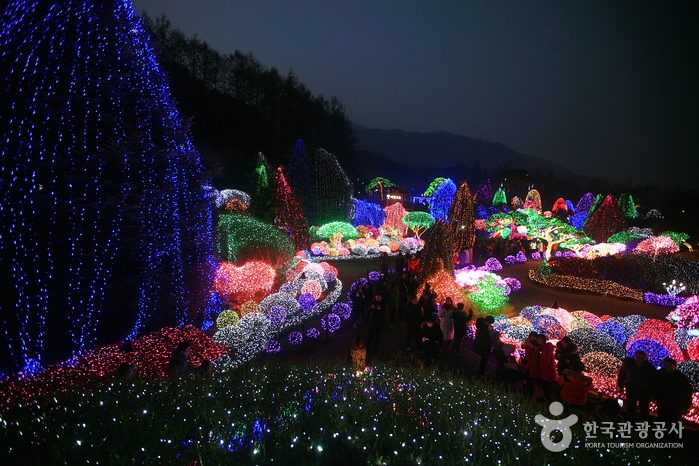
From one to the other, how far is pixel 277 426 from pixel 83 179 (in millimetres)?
4754

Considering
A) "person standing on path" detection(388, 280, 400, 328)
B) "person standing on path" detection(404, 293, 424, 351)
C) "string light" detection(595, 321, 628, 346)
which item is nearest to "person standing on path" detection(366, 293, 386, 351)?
"person standing on path" detection(404, 293, 424, 351)

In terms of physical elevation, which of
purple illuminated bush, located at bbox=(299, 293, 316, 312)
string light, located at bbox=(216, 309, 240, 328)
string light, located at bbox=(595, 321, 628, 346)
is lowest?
string light, located at bbox=(216, 309, 240, 328)

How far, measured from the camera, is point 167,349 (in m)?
5.59

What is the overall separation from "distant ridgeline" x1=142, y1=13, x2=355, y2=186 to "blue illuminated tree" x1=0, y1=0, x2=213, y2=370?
2670 cm

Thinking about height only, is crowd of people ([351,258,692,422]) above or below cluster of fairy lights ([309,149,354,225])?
below

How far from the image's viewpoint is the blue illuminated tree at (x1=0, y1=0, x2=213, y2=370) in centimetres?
459

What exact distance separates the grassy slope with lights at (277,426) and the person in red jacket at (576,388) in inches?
37.7

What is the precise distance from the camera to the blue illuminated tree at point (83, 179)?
15.0 ft

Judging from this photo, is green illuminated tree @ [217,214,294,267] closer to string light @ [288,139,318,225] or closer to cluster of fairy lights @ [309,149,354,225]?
string light @ [288,139,318,225]

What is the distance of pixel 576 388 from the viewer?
189 inches

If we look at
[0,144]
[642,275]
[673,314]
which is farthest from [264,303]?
[642,275]

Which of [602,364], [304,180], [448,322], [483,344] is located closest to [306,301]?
[448,322]

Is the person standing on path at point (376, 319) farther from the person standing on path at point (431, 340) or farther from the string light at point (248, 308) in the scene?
the string light at point (248, 308)

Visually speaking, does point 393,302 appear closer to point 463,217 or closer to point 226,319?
point 226,319
